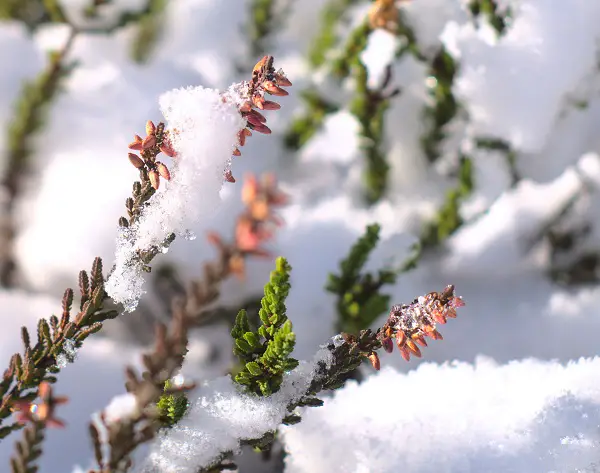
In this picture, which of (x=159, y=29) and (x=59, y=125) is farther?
(x=159, y=29)

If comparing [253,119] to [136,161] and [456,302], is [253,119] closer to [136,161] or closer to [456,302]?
[136,161]

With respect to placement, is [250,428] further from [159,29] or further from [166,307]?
[159,29]

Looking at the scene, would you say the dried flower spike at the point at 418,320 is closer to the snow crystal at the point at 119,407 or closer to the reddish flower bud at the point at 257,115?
the reddish flower bud at the point at 257,115

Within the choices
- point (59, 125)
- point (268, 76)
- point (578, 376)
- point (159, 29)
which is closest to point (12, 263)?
point (59, 125)

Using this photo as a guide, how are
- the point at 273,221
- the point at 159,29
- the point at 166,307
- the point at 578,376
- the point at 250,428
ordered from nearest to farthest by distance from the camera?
the point at 273,221, the point at 250,428, the point at 578,376, the point at 166,307, the point at 159,29

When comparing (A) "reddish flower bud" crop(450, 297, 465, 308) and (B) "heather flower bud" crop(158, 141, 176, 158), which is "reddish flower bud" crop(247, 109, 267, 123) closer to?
(B) "heather flower bud" crop(158, 141, 176, 158)

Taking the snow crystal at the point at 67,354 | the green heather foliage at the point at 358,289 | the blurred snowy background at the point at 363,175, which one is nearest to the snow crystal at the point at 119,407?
the blurred snowy background at the point at 363,175
